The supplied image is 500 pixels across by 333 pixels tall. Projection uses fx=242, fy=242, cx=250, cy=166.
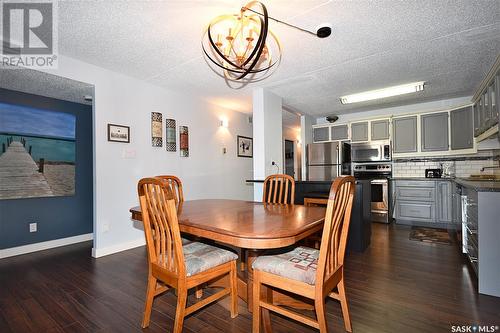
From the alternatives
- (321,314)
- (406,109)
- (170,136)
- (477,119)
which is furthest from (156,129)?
(477,119)

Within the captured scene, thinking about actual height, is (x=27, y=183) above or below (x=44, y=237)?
above

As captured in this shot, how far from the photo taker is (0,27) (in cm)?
213

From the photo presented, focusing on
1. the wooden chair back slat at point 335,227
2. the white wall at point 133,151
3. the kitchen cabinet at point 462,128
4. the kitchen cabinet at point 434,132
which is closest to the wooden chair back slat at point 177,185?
the white wall at point 133,151

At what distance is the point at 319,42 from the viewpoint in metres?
2.47

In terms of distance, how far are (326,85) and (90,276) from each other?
150 inches

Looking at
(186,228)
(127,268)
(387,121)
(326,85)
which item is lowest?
(127,268)

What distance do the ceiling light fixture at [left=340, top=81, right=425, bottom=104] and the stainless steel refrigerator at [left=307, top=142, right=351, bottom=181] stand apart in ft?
4.07

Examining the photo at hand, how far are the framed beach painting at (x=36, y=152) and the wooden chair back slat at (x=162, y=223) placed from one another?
2.73 meters

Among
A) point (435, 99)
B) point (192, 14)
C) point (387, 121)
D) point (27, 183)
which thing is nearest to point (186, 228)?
point (192, 14)

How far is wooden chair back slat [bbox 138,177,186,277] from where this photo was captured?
1337 mm

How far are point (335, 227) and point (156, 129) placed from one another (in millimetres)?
3064

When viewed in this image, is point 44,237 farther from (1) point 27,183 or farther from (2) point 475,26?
(2) point 475,26

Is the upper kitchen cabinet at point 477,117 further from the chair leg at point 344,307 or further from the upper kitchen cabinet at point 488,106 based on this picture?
the chair leg at point 344,307

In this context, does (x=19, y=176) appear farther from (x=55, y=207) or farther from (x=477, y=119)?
(x=477, y=119)
